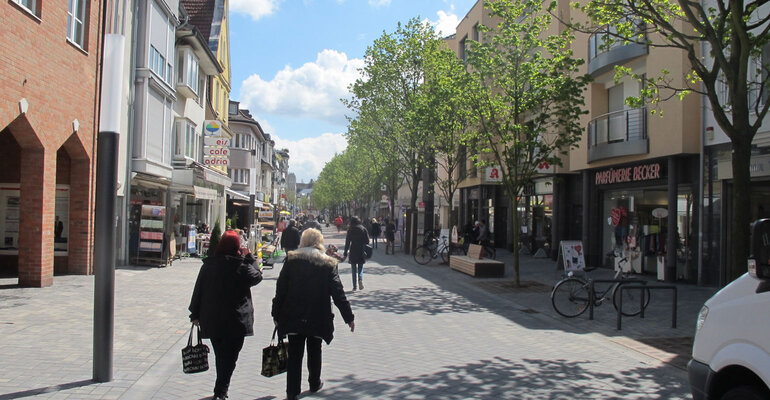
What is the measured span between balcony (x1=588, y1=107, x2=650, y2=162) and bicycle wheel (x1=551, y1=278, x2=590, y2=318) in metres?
8.04

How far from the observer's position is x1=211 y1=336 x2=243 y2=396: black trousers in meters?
5.21

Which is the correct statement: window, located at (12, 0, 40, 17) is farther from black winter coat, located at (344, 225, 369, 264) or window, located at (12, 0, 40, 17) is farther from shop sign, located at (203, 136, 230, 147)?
shop sign, located at (203, 136, 230, 147)

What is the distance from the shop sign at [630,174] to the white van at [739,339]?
1442 centimetres

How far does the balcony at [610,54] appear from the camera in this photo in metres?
18.0

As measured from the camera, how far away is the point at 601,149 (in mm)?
19422

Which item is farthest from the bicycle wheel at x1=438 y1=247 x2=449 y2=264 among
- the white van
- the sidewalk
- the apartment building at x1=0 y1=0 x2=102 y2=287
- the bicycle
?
the white van

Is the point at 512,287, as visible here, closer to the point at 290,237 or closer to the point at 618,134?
the point at 290,237

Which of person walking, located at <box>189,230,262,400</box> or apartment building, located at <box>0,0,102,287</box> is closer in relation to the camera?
person walking, located at <box>189,230,262,400</box>

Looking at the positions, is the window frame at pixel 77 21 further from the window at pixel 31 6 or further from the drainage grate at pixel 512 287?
the drainage grate at pixel 512 287

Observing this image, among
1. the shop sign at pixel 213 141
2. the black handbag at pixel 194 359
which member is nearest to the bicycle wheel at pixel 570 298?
the black handbag at pixel 194 359

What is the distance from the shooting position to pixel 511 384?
20.2ft

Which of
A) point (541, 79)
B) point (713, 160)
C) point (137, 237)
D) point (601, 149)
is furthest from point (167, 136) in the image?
point (713, 160)

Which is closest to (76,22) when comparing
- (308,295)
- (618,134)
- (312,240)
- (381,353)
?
(381,353)

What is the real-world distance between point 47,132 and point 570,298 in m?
10.7
